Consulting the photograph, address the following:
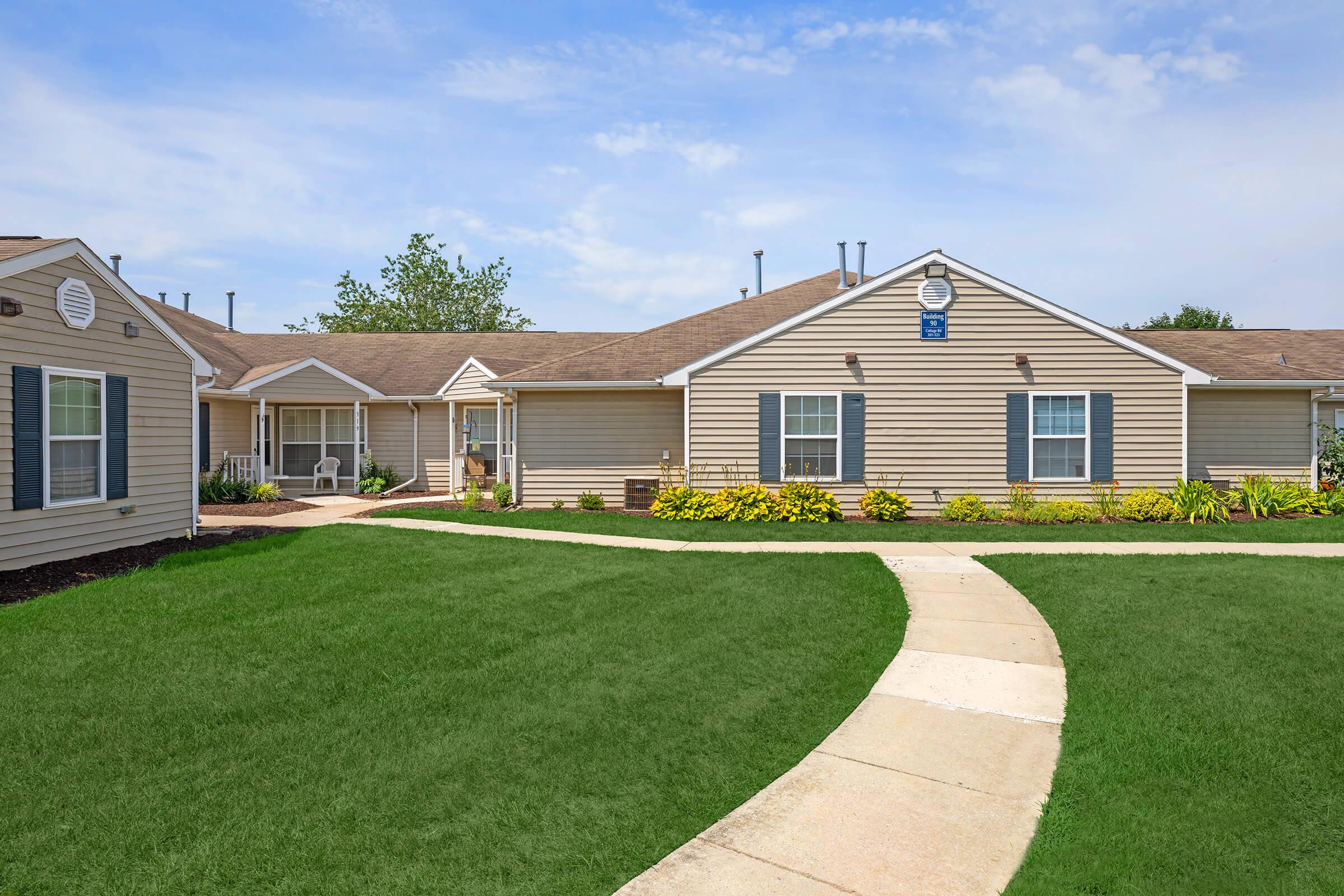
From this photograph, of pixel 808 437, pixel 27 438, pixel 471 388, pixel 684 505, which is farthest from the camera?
pixel 471 388

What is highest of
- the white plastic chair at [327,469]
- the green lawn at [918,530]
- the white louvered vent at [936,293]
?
the white louvered vent at [936,293]

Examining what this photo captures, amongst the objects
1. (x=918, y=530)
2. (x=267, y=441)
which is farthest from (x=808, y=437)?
(x=267, y=441)

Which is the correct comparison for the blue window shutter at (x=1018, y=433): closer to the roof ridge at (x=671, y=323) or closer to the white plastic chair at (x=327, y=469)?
the roof ridge at (x=671, y=323)

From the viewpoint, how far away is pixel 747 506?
13.2m

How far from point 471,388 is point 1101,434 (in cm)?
1330

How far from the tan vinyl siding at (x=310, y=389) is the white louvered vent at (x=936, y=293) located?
43.5 feet

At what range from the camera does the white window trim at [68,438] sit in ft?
28.1

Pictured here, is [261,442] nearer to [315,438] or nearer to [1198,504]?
[315,438]

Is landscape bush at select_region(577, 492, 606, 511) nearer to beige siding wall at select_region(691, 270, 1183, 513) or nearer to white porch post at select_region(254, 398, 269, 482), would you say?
beige siding wall at select_region(691, 270, 1183, 513)

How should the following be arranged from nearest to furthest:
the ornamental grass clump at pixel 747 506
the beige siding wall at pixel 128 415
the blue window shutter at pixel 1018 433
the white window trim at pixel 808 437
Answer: the beige siding wall at pixel 128 415 → the ornamental grass clump at pixel 747 506 → the blue window shutter at pixel 1018 433 → the white window trim at pixel 808 437

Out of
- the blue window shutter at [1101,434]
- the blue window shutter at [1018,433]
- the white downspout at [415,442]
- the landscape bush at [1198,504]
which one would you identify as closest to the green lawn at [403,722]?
the blue window shutter at [1018,433]

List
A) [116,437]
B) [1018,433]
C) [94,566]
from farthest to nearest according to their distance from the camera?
[1018,433] < [116,437] < [94,566]

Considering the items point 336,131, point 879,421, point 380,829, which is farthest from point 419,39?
point 380,829

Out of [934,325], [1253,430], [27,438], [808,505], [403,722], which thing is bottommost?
[403,722]
